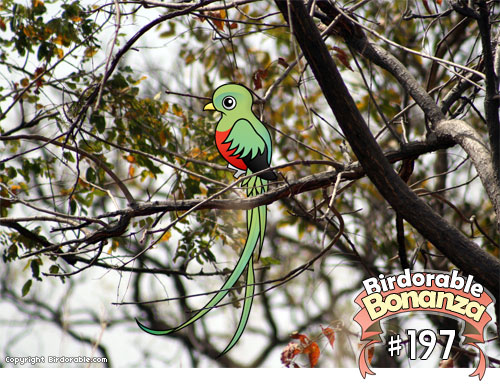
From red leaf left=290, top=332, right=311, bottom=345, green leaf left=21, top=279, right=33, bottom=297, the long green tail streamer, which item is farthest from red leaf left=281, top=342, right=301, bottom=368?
green leaf left=21, top=279, right=33, bottom=297

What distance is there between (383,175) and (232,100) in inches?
29.7

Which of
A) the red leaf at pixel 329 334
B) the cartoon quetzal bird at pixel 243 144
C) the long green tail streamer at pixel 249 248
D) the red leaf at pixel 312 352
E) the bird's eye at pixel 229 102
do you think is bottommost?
the red leaf at pixel 312 352

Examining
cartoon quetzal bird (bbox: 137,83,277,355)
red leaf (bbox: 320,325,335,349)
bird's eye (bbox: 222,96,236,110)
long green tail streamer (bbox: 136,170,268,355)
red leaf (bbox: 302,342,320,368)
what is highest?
bird's eye (bbox: 222,96,236,110)

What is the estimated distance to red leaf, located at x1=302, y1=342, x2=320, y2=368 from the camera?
2680mm

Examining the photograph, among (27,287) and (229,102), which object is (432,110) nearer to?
(229,102)

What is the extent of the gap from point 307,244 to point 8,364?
9.60ft

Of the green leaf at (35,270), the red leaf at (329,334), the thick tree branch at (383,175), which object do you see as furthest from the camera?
the green leaf at (35,270)

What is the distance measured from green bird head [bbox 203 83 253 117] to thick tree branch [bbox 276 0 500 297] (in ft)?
1.86

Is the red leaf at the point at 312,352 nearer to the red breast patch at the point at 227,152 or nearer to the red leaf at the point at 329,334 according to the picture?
the red leaf at the point at 329,334

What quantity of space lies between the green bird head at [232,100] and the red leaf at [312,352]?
43.6 inches

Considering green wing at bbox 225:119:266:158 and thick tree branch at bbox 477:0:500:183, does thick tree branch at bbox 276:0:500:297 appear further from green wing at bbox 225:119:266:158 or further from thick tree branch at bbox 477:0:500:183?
green wing at bbox 225:119:266:158

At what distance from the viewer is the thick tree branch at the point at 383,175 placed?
1790mm

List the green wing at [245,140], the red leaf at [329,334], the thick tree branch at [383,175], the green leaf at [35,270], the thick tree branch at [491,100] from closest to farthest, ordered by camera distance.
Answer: the thick tree branch at [383,175]
the thick tree branch at [491,100]
the green wing at [245,140]
the red leaf at [329,334]
the green leaf at [35,270]

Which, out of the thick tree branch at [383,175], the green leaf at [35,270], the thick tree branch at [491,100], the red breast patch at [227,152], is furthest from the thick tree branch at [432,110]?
the green leaf at [35,270]
